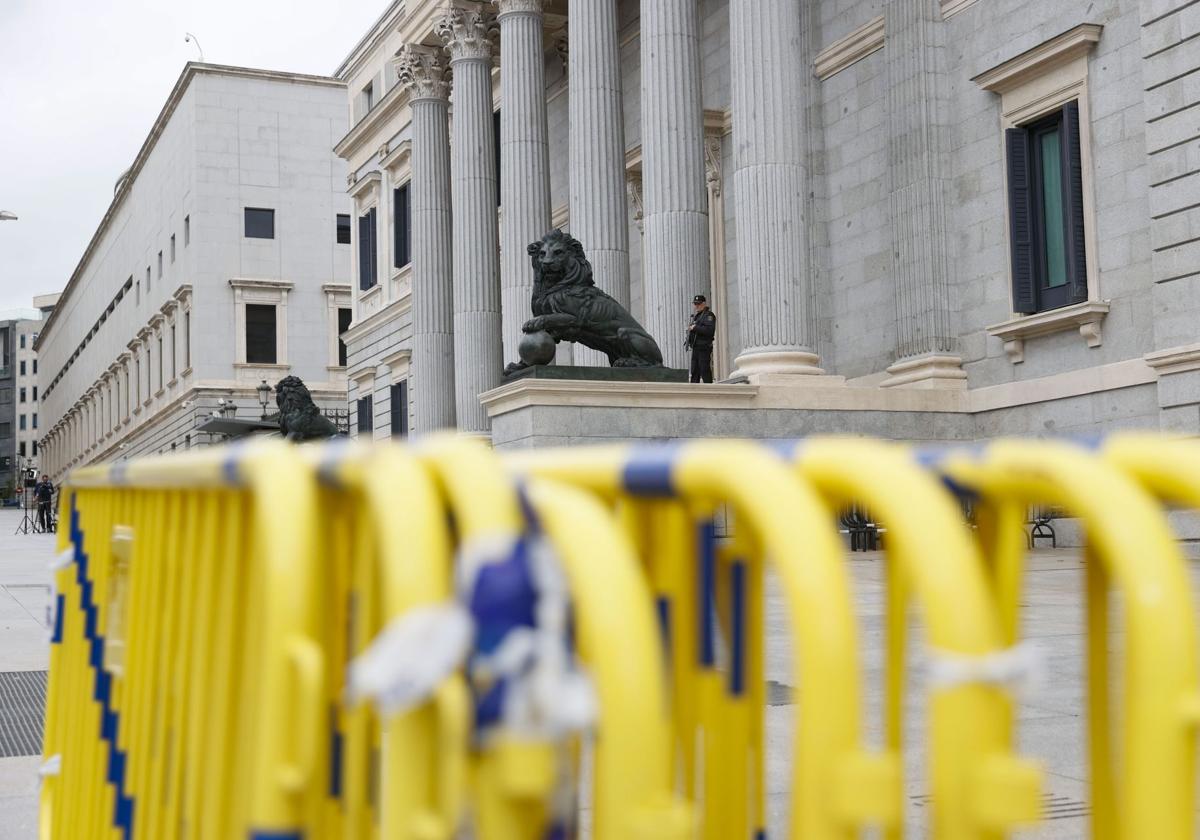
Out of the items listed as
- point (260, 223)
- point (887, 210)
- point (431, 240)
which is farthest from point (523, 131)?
point (260, 223)

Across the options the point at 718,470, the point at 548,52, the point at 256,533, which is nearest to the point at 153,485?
the point at 256,533

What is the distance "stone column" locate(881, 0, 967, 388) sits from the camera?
22125 mm

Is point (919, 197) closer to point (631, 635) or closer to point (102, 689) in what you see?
point (102, 689)

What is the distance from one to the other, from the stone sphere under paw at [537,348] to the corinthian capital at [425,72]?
56.0 ft

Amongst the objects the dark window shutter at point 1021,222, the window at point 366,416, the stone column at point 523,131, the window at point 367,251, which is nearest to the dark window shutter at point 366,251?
the window at point 367,251

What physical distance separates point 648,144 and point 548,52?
38.2ft

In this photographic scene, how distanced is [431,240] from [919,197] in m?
15.6

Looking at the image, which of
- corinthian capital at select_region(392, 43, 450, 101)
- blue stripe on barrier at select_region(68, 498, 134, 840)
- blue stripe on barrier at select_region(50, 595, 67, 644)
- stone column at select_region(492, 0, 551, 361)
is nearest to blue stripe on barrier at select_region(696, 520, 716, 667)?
blue stripe on barrier at select_region(68, 498, 134, 840)

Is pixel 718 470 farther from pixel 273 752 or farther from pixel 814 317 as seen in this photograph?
pixel 814 317

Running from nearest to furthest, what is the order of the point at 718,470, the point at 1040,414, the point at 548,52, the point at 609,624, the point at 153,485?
the point at 609,624
the point at 718,470
the point at 153,485
the point at 1040,414
the point at 548,52

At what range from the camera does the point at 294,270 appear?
61344 mm

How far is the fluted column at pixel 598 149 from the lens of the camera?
25484 mm

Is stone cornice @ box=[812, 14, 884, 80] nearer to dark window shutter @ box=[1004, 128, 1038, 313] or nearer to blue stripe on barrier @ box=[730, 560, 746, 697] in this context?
dark window shutter @ box=[1004, 128, 1038, 313]

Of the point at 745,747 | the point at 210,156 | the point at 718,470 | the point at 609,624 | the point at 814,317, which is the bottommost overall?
the point at 745,747
